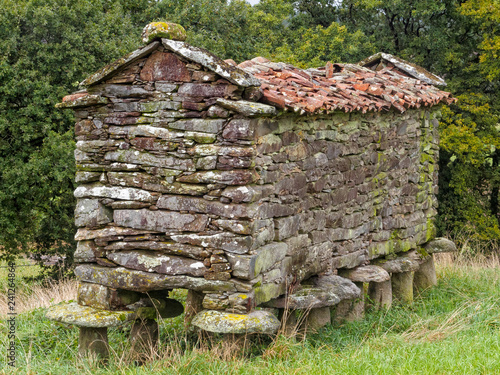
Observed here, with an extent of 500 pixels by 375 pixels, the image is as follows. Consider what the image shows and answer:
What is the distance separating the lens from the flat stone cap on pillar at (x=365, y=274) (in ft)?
23.8

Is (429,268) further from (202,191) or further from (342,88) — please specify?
(202,191)

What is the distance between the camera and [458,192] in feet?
51.3

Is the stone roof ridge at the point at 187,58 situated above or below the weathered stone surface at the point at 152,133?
above

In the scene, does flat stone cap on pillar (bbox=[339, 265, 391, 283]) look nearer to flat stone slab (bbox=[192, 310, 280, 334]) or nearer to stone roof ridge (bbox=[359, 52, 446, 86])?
flat stone slab (bbox=[192, 310, 280, 334])

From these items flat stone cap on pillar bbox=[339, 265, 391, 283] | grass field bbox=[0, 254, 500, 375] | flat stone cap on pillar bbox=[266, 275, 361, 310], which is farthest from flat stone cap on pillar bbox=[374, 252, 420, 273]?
flat stone cap on pillar bbox=[266, 275, 361, 310]

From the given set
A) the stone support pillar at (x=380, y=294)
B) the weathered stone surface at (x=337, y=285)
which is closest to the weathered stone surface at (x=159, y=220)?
the weathered stone surface at (x=337, y=285)

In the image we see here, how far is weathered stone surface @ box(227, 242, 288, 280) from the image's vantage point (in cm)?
521

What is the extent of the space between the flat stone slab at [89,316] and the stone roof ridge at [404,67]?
5.89 metres

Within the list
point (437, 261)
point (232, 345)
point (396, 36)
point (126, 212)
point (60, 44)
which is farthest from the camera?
point (396, 36)

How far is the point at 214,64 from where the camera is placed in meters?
5.22

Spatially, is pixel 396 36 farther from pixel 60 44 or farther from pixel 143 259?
pixel 143 259

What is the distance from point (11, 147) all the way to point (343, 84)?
7104mm

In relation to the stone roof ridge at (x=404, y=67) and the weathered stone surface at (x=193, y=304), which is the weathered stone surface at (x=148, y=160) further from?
the stone roof ridge at (x=404, y=67)

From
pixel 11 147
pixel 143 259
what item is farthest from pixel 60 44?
pixel 143 259
